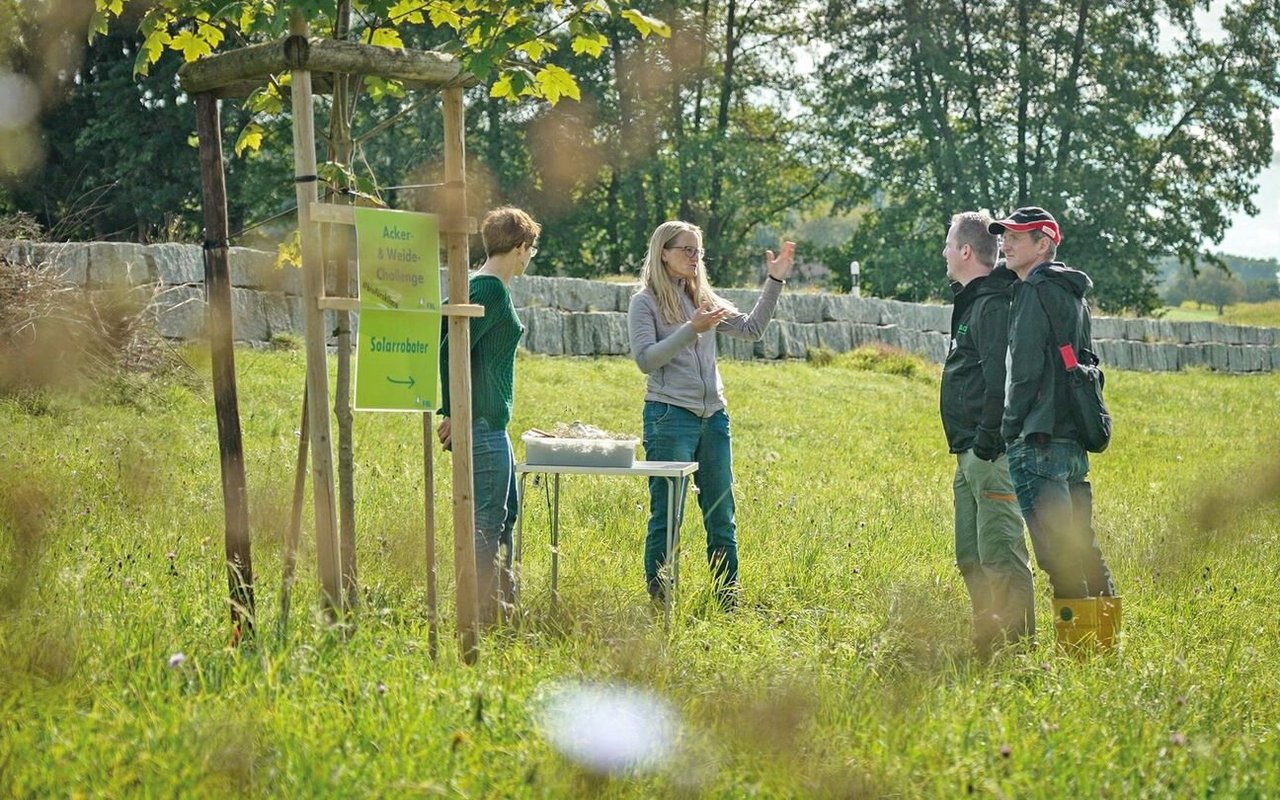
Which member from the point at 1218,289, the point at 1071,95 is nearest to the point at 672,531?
the point at 1071,95

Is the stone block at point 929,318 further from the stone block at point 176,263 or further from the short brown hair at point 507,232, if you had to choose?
the short brown hair at point 507,232

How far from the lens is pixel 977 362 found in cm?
534

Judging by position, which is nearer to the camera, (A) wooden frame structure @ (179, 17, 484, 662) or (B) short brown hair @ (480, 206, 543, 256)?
(A) wooden frame structure @ (179, 17, 484, 662)

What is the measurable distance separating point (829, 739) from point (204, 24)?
115 inches

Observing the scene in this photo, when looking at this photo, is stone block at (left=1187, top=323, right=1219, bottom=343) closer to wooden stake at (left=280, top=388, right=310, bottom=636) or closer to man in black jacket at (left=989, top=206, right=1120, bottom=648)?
man in black jacket at (left=989, top=206, right=1120, bottom=648)

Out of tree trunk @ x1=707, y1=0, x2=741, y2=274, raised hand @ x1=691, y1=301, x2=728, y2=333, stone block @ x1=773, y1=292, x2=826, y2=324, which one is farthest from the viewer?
tree trunk @ x1=707, y1=0, x2=741, y2=274

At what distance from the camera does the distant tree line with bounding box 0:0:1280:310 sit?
32.8 m

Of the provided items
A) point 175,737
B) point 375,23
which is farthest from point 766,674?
point 375,23

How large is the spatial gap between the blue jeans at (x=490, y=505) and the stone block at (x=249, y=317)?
10218mm

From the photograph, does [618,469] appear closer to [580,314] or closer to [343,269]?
[343,269]

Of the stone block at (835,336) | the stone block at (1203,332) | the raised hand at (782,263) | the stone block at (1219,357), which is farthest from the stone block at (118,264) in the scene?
the stone block at (1219,357)

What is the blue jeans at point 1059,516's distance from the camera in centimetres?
500

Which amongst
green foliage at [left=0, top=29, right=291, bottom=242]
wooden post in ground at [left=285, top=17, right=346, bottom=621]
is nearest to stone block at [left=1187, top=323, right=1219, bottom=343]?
green foliage at [left=0, top=29, right=291, bottom=242]

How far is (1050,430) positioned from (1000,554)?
22.5 inches
